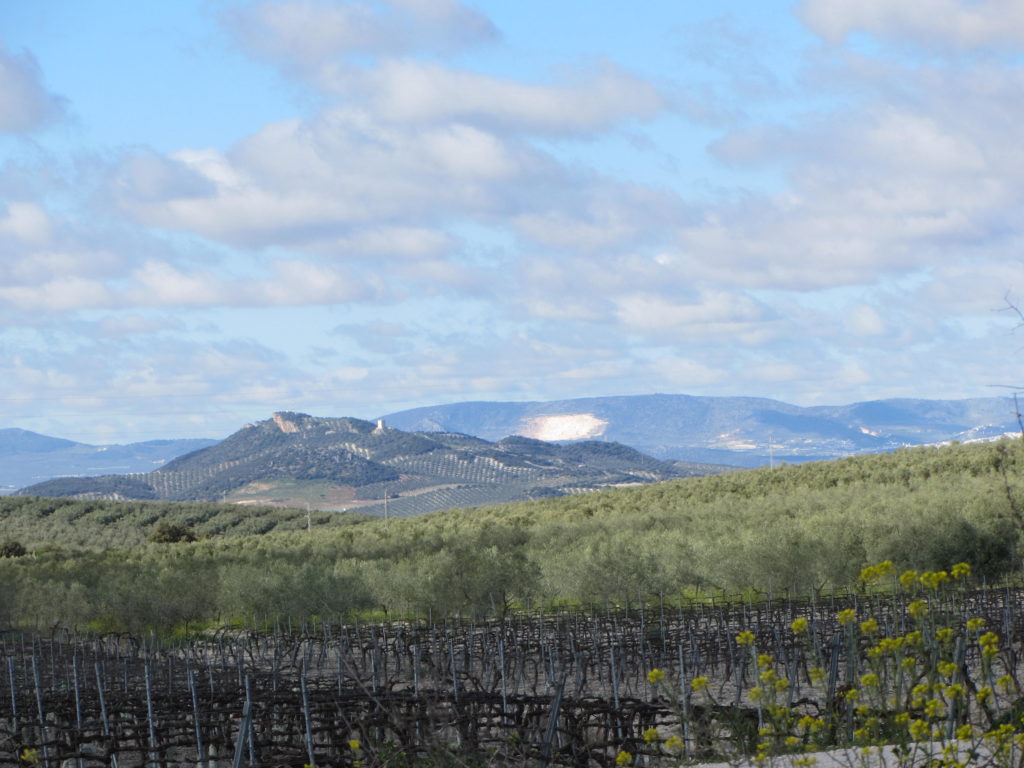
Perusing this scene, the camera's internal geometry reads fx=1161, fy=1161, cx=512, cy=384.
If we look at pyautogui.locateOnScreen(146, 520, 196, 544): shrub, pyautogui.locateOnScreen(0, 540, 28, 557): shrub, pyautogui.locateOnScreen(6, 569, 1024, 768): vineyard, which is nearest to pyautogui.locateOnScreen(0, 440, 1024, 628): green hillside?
pyautogui.locateOnScreen(0, 540, 28, 557): shrub

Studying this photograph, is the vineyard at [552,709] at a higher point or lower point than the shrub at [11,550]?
lower

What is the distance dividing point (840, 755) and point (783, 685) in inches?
144

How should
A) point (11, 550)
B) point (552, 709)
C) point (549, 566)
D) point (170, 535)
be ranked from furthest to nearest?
point (170, 535) < point (11, 550) < point (549, 566) < point (552, 709)

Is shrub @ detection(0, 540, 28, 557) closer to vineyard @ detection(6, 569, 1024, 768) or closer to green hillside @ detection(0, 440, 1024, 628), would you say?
green hillside @ detection(0, 440, 1024, 628)

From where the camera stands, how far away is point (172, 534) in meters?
80.8

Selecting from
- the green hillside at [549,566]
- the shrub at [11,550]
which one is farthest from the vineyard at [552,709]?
the shrub at [11,550]

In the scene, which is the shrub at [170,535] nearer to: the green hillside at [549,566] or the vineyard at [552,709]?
the green hillside at [549,566]

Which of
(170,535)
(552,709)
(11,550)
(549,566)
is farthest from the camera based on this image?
(170,535)

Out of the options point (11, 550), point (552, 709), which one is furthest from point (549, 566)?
point (552, 709)

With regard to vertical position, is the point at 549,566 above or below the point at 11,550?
below

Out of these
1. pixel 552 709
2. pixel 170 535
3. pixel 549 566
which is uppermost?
pixel 170 535

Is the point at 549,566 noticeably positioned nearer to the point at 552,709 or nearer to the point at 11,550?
the point at 11,550

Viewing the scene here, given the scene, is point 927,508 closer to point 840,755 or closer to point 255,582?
point 255,582

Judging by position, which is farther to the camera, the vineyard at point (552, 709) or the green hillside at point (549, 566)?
the green hillside at point (549, 566)
